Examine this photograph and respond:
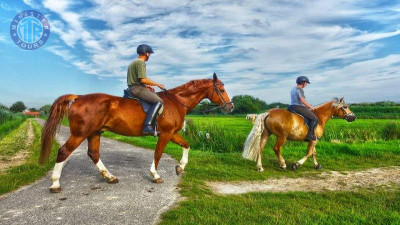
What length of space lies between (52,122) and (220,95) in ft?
12.8

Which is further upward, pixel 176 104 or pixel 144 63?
pixel 144 63

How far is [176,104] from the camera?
709 cm

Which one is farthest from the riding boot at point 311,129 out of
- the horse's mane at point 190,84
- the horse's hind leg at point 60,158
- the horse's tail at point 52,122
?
the horse's tail at point 52,122

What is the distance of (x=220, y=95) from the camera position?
727cm

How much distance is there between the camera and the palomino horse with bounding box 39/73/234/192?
593cm

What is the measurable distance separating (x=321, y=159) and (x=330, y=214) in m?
6.27

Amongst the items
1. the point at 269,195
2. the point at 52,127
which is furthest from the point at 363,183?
the point at 52,127

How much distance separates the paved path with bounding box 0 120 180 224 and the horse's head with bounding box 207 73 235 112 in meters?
2.22

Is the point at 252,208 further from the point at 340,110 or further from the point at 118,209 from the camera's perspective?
the point at 340,110

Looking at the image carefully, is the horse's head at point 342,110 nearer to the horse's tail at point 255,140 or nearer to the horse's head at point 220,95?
the horse's tail at point 255,140

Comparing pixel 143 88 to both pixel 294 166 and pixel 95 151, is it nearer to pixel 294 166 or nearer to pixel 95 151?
pixel 95 151

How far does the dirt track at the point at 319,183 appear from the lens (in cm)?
659

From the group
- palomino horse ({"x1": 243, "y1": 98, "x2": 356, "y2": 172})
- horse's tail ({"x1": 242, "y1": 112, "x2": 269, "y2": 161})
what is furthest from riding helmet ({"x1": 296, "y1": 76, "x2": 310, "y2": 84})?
horse's tail ({"x1": 242, "y1": 112, "x2": 269, "y2": 161})

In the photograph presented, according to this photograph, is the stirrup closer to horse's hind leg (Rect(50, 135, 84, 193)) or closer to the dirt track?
horse's hind leg (Rect(50, 135, 84, 193))
